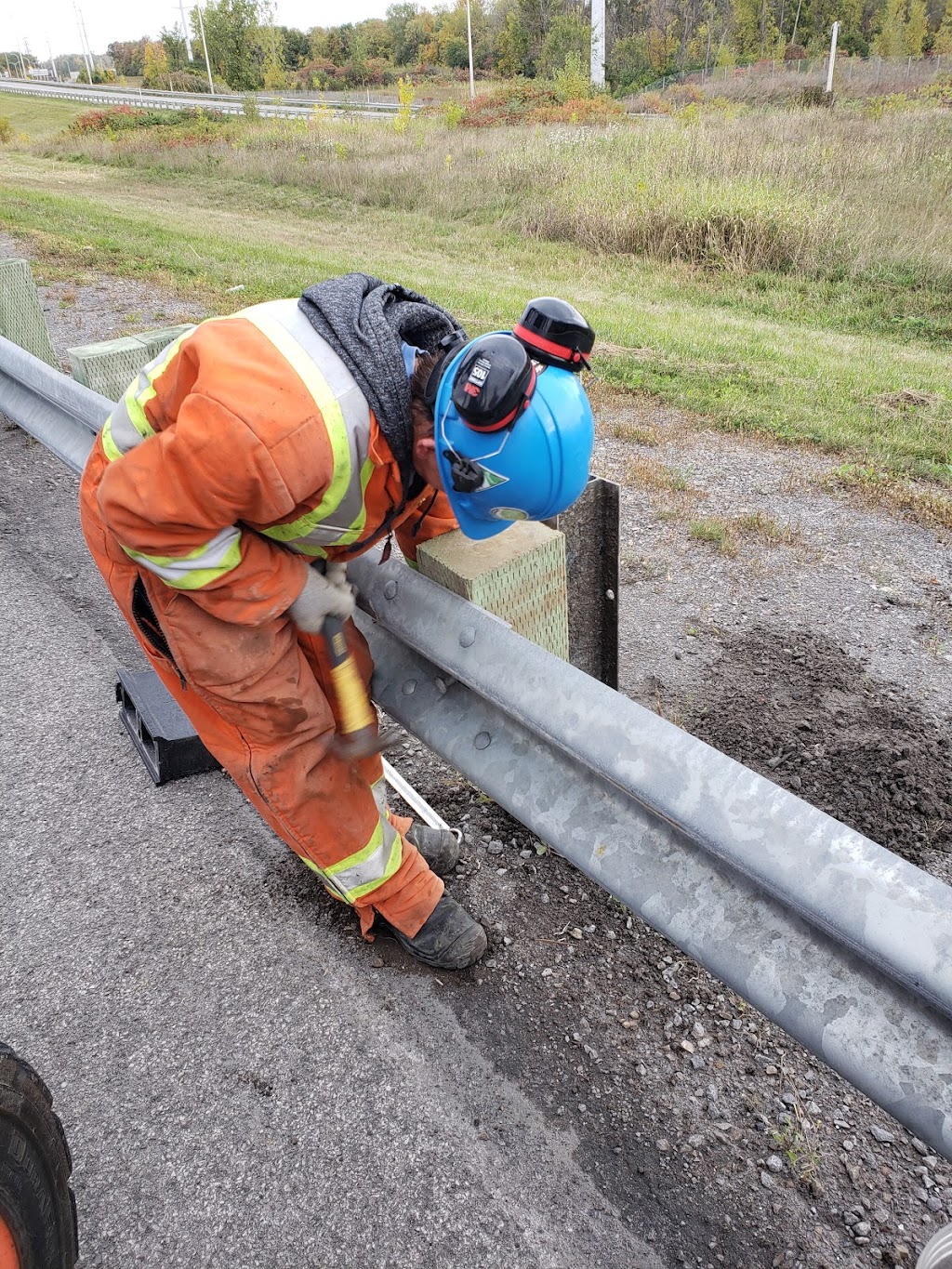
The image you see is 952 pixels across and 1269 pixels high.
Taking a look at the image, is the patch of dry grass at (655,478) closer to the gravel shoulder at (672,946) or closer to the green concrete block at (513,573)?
the gravel shoulder at (672,946)

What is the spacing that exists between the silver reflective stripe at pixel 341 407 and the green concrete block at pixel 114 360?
2.34 meters

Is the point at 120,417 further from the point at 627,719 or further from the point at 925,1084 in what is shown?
the point at 925,1084

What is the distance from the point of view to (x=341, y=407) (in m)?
2.06

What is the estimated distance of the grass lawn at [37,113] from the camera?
4198 cm

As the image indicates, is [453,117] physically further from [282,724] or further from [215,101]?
[282,724]

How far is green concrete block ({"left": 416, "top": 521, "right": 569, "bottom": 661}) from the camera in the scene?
2.17 m

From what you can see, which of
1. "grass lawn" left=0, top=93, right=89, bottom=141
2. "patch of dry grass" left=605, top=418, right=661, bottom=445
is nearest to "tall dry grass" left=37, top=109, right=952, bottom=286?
"patch of dry grass" left=605, top=418, right=661, bottom=445

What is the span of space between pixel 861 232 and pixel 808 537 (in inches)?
360

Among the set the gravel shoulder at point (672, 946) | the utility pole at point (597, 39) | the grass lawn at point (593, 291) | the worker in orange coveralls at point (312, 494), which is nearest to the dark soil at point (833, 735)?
the gravel shoulder at point (672, 946)

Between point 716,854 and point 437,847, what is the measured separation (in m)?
1.38

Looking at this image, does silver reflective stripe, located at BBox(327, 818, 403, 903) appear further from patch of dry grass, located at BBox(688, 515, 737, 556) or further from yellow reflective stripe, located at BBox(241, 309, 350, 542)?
patch of dry grass, located at BBox(688, 515, 737, 556)

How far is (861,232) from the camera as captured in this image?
37.8ft

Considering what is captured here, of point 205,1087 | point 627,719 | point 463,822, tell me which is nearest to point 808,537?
point 463,822

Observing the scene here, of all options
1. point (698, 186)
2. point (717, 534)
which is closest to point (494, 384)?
point (717, 534)
